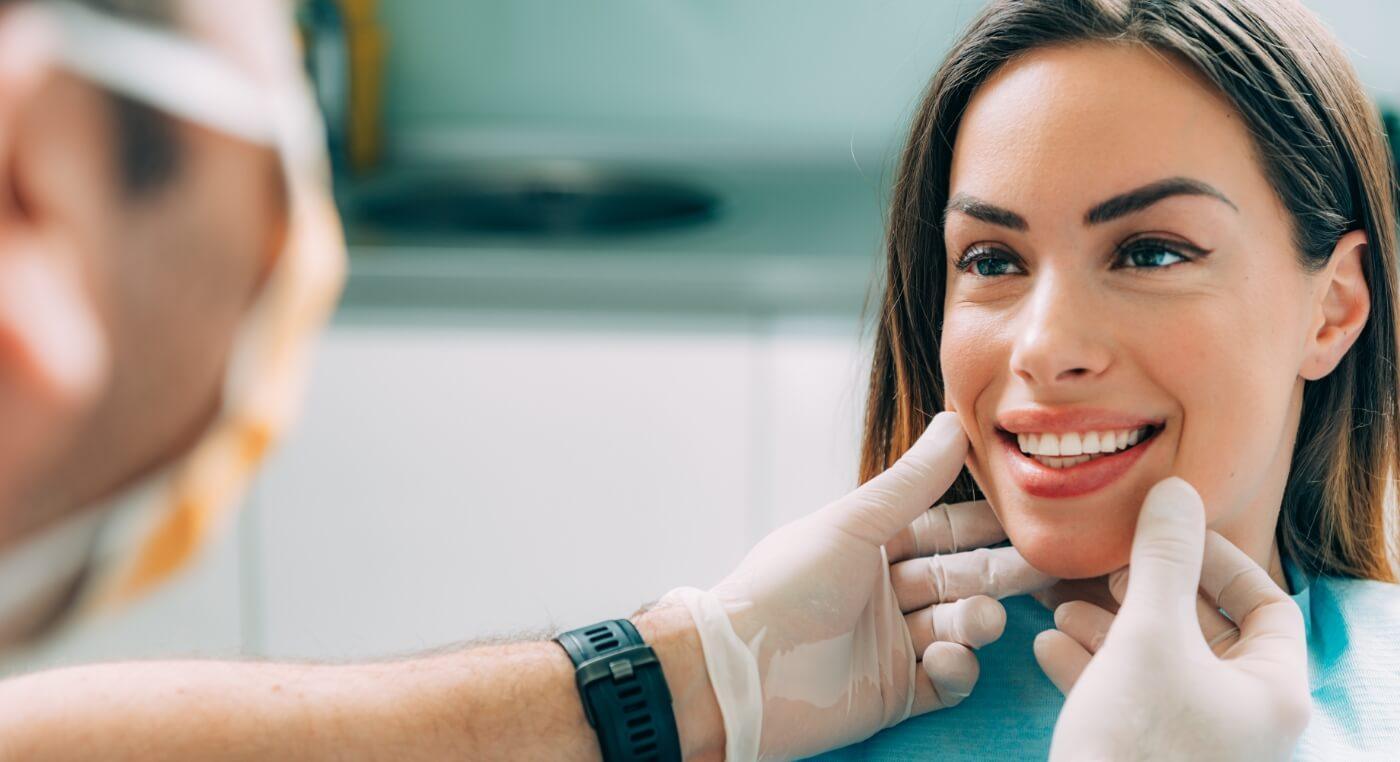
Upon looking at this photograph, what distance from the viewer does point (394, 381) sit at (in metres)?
2.17

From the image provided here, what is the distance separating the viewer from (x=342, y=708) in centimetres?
112

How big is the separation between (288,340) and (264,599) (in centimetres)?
182

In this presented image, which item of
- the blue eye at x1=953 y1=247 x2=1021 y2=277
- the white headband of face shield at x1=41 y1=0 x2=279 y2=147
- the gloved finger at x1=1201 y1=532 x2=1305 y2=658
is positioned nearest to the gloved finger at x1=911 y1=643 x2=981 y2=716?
the gloved finger at x1=1201 y1=532 x2=1305 y2=658

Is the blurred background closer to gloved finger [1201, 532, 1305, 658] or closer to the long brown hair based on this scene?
the long brown hair

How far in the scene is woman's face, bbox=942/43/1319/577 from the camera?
1.11 meters

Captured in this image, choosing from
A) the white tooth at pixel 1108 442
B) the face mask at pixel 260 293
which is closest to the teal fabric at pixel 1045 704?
the white tooth at pixel 1108 442

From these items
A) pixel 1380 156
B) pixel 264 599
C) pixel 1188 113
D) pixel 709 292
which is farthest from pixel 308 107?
pixel 264 599

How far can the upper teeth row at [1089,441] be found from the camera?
3.74ft

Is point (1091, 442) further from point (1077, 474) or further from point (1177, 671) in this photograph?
point (1177, 671)

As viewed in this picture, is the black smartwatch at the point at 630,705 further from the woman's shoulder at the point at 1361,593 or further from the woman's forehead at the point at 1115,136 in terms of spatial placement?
the woman's shoulder at the point at 1361,593

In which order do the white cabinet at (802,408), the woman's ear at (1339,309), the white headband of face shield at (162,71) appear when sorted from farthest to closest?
the white cabinet at (802,408) < the woman's ear at (1339,309) < the white headband of face shield at (162,71)

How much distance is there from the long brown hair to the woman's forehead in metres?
0.02

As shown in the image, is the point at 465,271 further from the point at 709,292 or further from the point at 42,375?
the point at 42,375

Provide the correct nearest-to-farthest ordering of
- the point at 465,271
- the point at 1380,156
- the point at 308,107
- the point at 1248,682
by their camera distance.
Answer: the point at 308,107, the point at 1248,682, the point at 1380,156, the point at 465,271
